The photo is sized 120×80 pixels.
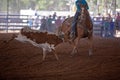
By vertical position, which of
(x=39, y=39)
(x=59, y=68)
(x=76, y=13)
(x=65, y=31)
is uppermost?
(x=76, y=13)

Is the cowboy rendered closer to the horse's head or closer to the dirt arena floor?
the horse's head

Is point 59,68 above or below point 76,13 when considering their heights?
below

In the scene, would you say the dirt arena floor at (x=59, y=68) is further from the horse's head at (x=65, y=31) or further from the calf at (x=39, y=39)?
the horse's head at (x=65, y=31)

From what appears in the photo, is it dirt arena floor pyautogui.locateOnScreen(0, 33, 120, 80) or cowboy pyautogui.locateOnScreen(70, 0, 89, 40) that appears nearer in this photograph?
dirt arena floor pyautogui.locateOnScreen(0, 33, 120, 80)

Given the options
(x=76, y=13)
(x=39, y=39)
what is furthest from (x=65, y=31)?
(x=39, y=39)

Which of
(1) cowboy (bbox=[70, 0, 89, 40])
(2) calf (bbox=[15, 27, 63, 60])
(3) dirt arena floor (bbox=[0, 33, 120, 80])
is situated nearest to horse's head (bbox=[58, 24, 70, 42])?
(1) cowboy (bbox=[70, 0, 89, 40])

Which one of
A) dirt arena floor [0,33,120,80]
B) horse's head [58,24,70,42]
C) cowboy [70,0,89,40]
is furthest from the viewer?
horse's head [58,24,70,42]

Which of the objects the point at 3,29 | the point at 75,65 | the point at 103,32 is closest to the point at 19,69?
the point at 75,65

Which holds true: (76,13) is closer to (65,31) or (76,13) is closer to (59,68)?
(65,31)

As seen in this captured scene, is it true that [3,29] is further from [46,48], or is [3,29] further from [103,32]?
[46,48]

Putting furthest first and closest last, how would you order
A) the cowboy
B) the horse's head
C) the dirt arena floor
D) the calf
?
1. the horse's head
2. the cowboy
3. the calf
4. the dirt arena floor

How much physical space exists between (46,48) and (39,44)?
0.81ft

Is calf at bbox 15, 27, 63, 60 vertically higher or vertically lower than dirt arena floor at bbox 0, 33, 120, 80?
higher

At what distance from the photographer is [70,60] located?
381 inches
